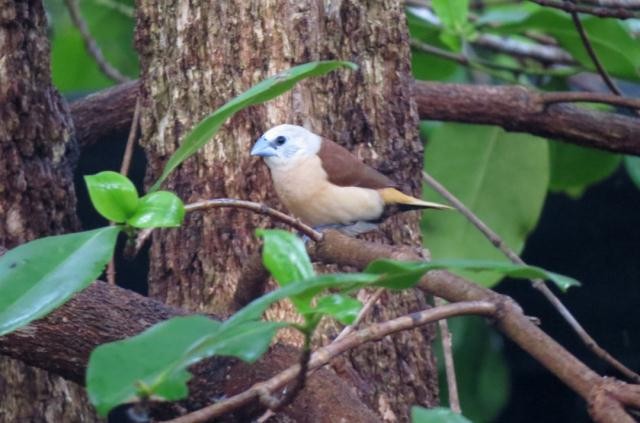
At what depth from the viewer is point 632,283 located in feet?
12.0

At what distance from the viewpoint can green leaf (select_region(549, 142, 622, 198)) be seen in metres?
3.29

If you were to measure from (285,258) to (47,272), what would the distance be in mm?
268

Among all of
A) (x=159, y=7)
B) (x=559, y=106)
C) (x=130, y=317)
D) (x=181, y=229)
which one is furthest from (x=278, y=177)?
(x=559, y=106)

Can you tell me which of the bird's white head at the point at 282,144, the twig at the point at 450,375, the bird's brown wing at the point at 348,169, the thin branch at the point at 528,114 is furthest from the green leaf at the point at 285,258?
Answer: the thin branch at the point at 528,114

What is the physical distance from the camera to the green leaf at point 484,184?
2.95 m

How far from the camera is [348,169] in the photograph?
2.21m

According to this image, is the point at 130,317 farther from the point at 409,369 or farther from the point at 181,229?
the point at 409,369

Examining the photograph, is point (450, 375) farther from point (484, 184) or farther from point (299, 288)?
point (484, 184)

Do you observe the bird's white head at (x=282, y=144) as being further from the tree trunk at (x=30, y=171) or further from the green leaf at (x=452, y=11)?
the green leaf at (x=452, y=11)

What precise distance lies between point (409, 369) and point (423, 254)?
1.08 ft

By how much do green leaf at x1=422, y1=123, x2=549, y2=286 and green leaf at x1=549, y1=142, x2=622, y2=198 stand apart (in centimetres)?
32

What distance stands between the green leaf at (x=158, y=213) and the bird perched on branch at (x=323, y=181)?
2.32ft

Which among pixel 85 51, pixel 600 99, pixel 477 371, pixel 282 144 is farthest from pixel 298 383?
pixel 85 51

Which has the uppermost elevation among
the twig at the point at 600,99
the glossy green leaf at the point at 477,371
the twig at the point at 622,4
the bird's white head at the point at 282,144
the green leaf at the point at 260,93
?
the green leaf at the point at 260,93
